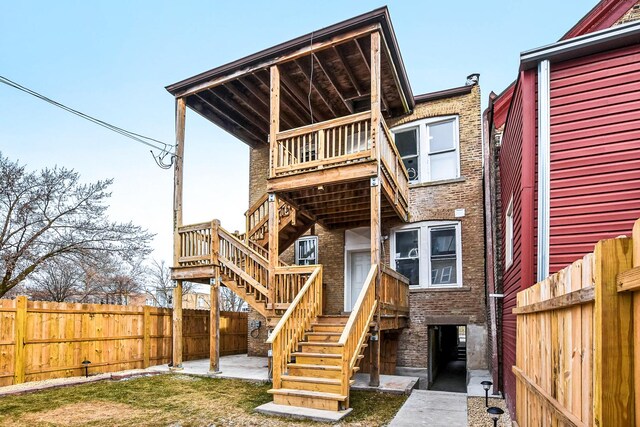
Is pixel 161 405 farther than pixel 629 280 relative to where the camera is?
Yes

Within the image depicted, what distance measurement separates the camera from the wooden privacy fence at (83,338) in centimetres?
870

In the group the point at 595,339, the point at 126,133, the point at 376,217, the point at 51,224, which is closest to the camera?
the point at 595,339

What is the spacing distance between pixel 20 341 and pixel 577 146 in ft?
35.1

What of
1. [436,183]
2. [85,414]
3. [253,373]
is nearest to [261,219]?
[253,373]

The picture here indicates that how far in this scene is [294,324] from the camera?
25.6ft

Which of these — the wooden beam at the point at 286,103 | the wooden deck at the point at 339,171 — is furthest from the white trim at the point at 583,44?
the wooden beam at the point at 286,103

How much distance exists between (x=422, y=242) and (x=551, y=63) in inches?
247

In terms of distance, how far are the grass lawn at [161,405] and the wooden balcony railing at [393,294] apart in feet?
5.70

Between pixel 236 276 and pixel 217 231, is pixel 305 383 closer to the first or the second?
pixel 236 276

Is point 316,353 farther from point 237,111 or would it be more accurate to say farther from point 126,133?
point 126,133

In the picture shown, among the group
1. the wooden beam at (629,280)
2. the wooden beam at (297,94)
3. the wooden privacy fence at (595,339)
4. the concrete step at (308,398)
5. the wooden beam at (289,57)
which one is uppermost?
the wooden beam at (289,57)

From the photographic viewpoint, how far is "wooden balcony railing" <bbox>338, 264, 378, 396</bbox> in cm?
659

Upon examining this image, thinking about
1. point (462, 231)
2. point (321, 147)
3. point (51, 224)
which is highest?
point (321, 147)

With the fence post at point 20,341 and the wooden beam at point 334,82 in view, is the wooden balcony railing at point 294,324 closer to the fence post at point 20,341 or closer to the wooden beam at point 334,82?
the wooden beam at point 334,82
